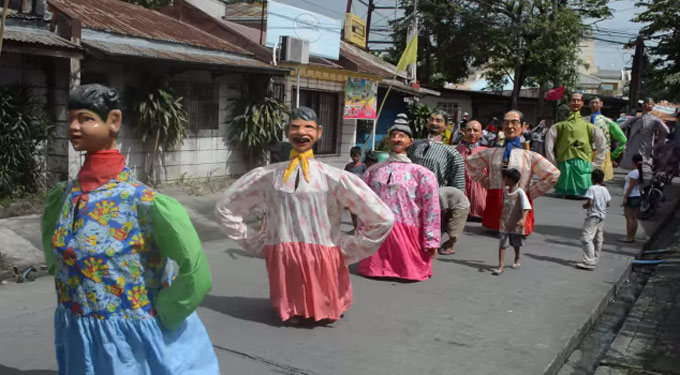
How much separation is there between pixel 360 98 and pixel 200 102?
16.8 feet

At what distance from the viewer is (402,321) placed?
544cm

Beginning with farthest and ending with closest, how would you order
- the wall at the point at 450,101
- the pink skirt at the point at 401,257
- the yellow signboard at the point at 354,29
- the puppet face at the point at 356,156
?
the wall at the point at 450,101 → the yellow signboard at the point at 354,29 → the puppet face at the point at 356,156 → the pink skirt at the point at 401,257

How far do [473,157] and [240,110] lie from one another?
17.7 feet

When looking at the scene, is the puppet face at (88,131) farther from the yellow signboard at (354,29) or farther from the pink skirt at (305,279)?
the yellow signboard at (354,29)

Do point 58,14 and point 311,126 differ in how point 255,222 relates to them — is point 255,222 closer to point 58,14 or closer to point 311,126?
point 58,14

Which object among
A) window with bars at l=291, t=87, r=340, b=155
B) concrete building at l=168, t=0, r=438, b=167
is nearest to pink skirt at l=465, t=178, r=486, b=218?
concrete building at l=168, t=0, r=438, b=167

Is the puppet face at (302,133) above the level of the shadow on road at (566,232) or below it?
above

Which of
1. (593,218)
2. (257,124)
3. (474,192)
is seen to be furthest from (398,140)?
(257,124)

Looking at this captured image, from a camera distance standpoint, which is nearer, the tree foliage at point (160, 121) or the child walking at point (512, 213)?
the child walking at point (512, 213)

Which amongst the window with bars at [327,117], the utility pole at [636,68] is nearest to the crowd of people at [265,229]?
the window with bars at [327,117]

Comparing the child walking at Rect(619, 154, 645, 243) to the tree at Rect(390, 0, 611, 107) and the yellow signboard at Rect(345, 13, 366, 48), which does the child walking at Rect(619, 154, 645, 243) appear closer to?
the yellow signboard at Rect(345, 13, 366, 48)

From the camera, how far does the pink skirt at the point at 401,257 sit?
654 cm

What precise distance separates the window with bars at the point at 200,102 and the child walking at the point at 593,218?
7.04 m

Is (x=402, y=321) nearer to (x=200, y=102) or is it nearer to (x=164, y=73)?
(x=164, y=73)
